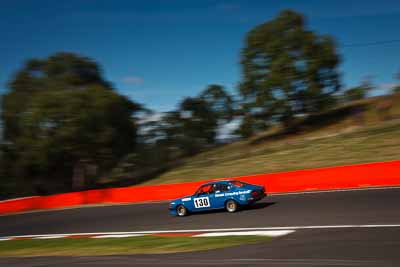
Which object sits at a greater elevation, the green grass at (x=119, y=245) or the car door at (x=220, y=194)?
the car door at (x=220, y=194)

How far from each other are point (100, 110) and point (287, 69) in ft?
55.8

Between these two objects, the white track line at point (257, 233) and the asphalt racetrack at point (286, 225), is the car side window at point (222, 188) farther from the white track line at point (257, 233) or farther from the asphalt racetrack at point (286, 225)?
the white track line at point (257, 233)

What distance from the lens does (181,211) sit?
17.5 m

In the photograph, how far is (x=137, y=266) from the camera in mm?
8773

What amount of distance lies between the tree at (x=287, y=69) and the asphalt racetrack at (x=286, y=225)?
74.2 feet

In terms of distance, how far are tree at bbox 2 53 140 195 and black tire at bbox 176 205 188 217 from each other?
63.0ft

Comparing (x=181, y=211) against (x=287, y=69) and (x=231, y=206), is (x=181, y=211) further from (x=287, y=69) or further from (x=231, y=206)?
(x=287, y=69)

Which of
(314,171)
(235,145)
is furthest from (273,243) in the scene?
(235,145)

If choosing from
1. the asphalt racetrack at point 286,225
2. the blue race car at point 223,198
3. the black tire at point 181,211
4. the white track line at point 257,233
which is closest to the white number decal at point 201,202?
the blue race car at point 223,198

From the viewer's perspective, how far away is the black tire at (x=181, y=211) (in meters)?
17.5

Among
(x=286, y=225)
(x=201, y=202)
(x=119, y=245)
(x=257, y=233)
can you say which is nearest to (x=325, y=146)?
(x=201, y=202)

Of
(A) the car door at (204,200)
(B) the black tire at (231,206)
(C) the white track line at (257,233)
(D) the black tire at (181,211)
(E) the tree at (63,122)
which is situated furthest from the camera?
(E) the tree at (63,122)

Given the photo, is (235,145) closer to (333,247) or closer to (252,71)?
(252,71)

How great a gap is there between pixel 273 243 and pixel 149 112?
1375 inches
